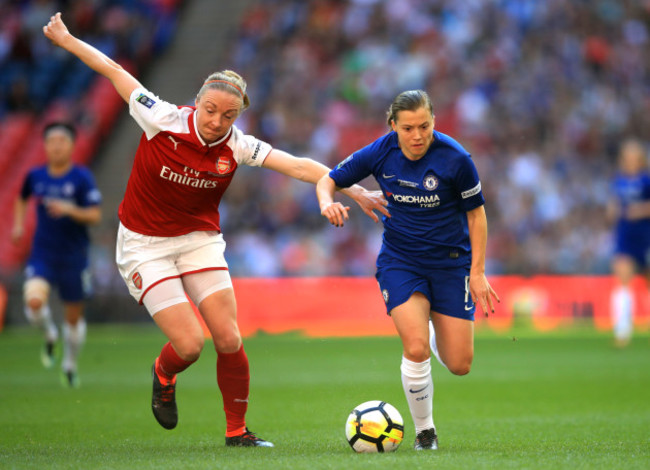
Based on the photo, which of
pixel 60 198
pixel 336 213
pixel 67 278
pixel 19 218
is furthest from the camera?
pixel 19 218

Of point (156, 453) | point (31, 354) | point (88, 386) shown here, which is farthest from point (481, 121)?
point (156, 453)

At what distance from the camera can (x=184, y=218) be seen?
680 centimetres

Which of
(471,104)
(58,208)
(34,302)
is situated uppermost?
(471,104)

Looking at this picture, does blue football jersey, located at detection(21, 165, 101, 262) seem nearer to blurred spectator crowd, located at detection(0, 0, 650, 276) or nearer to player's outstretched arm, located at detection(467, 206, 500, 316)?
player's outstretched arm, located at detection(467, 206, 500, 316)

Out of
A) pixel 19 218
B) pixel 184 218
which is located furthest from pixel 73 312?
pixel 184 218

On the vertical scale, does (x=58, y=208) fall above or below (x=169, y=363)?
above

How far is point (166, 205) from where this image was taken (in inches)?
266

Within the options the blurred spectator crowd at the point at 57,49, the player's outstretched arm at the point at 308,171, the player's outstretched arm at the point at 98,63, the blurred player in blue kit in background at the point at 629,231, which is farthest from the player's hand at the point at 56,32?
the blurred spectator crowd at the point at 57,49

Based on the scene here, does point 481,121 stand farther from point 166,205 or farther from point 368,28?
point 166,205

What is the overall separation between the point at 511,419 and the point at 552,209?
13198 millimetres

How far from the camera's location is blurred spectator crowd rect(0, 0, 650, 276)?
20.6 meters

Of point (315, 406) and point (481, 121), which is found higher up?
point (481, 121)

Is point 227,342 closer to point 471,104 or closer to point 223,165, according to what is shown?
point 223,165

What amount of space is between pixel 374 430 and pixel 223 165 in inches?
78.9
